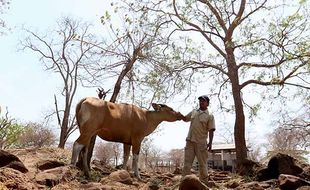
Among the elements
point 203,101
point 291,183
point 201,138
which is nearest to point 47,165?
point 201,138

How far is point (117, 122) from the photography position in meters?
11.4

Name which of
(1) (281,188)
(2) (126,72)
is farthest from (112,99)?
(1) (281,188)

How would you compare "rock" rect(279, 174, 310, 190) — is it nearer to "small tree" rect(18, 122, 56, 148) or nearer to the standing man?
the standing man

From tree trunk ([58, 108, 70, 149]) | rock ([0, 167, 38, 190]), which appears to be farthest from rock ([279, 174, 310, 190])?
tree trunk ([58, 108, 70, 149])

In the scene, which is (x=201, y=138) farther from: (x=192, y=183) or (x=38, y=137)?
(x=38, y=137)

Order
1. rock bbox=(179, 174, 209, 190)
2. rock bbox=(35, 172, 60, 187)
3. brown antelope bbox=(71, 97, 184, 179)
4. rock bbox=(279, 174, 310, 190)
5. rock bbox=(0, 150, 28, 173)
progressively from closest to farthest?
rock bbox=(179, 174, 209, 190) < rock bbox=(35, 172, 60, 187) < rock bbox=(279, 174, 310, 190) < rock bbox=(0, 150, 28, 173) < brown antelope bbox=(71, 97, 184, 179)

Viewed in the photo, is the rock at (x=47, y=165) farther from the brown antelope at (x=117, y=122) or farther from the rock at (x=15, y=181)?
the rock at (x=15, y=181)

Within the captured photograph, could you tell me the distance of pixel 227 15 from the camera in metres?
16.6

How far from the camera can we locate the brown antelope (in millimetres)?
A: 10633

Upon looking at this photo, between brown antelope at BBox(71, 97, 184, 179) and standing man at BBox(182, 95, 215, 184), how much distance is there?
7.77 feet

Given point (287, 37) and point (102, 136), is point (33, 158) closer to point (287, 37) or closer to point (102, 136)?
point (102, 136)

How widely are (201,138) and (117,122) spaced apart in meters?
2.86

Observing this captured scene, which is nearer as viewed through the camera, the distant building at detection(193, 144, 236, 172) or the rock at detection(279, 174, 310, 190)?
the rock at detection(279, 174, 310, 190)

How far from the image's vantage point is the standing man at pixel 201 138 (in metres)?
9.48
